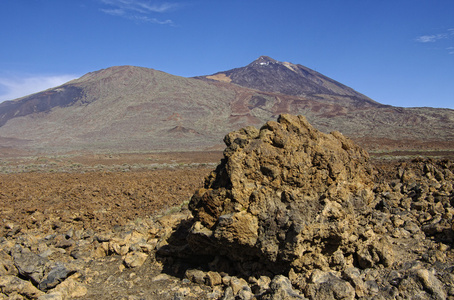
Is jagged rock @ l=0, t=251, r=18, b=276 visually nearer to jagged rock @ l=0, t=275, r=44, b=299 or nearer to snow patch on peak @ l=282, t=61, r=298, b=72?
jagged rock @ l=0, t=275, r=44, b=299

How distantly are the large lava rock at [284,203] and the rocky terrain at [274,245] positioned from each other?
0.05 ft

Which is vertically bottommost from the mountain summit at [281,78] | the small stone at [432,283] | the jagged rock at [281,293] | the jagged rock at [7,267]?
the jagged rock at [7,267]

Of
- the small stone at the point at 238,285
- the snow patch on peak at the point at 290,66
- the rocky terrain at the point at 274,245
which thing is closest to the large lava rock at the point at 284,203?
the rocky terrain at the point at 274,245

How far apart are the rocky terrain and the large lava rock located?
0.02 m

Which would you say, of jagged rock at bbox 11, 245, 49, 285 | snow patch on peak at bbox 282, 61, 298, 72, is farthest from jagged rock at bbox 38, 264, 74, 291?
snow patch on peak at bbox 282, 61, 298, 72

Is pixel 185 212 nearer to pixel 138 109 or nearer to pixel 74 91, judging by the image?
pixel 138 109

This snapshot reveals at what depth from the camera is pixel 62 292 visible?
4.75 metres

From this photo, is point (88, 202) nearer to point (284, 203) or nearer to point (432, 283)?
point (284, 203)

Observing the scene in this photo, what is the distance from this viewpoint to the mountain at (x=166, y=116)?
51.5 meters

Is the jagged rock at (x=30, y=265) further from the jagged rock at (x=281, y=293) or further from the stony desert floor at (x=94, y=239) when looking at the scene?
the jagged rock at (x=281, y=293)

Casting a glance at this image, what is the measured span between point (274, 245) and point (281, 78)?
12599cm

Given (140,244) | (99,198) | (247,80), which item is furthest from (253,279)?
(247,80)

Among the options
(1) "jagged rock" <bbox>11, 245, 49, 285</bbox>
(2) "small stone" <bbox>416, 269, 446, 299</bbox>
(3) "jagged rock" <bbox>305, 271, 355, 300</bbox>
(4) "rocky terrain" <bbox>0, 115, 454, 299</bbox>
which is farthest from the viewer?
(1) "jagged rock" <bbox>11, 245, 49, 285</bbox>

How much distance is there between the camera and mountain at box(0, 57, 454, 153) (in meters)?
51.5
